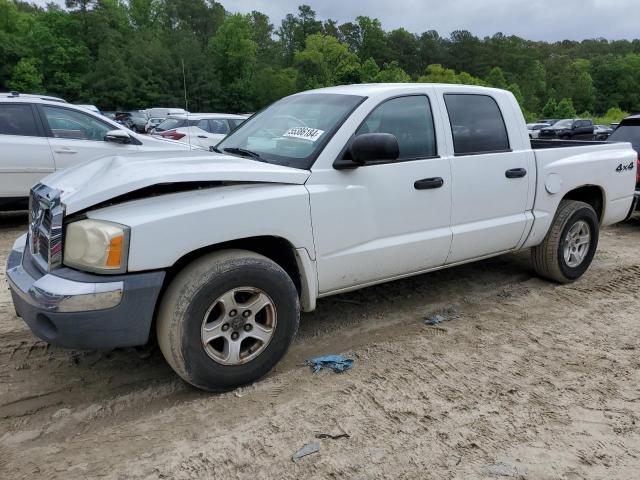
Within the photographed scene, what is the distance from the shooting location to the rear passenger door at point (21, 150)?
7.04 meters

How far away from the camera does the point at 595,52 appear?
129m

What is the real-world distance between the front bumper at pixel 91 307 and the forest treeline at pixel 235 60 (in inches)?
1492

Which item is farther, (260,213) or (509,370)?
(509,370)

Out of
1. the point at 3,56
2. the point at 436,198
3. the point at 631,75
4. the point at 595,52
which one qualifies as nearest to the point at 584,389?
the point at 436,198

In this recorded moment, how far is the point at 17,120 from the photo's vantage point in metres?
7.20

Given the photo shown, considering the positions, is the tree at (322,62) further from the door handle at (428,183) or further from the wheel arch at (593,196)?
the door handle at (428,183)

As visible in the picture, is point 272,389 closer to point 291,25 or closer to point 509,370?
point 509,370

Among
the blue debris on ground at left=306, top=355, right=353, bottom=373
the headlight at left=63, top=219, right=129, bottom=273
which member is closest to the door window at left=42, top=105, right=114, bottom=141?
the headlight at left=63, top=219, right=129, bottom=273

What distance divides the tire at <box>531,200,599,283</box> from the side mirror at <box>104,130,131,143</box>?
547cm

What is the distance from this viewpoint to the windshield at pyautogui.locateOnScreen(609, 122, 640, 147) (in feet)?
26.6

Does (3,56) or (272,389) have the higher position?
(3,56)

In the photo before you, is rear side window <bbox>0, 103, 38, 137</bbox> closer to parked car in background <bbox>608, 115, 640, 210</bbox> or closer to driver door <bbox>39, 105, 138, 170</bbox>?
driver door <bbox>39, 105, 138, 170</bbox>

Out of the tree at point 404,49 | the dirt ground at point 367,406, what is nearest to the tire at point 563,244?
the dirt ground at point 367,406

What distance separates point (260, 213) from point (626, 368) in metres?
2.63
